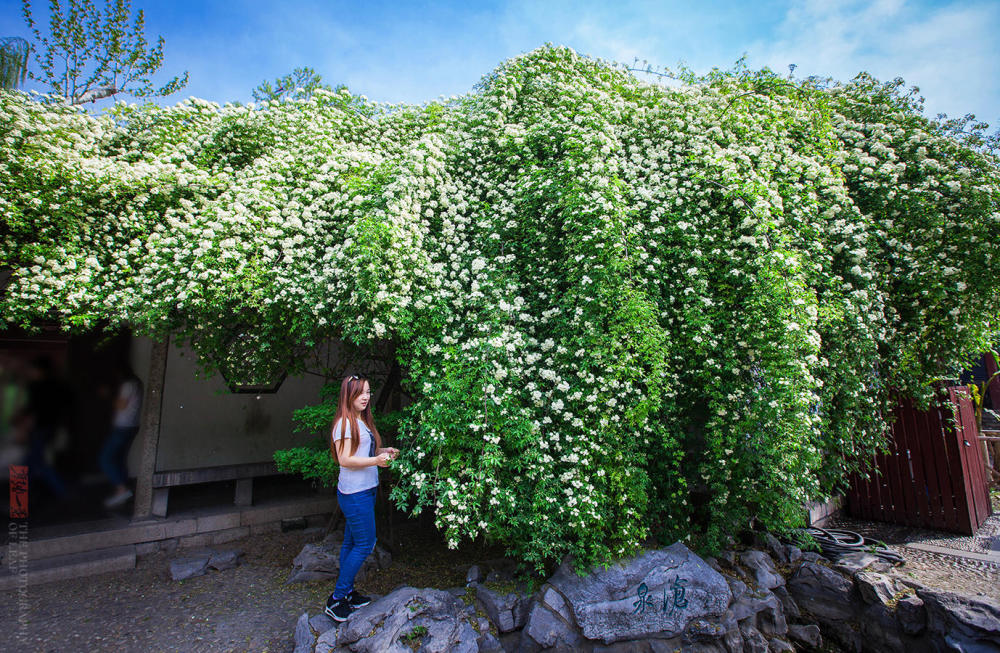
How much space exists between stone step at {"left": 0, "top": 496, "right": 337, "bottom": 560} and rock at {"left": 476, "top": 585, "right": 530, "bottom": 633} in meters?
3.93

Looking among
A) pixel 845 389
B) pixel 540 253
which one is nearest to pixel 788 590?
pixel 845 389

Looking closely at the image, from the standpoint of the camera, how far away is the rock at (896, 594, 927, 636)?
4191mm

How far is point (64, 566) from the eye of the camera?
5109mm

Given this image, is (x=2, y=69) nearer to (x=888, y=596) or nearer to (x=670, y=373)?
(x=670, y=373)

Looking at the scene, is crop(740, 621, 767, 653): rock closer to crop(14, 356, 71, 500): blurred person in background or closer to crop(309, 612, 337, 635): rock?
crop(309, 612, 337, 635): rock

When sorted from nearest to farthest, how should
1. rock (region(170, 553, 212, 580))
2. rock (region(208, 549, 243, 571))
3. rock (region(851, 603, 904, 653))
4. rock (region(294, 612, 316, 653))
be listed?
rock (region(294, 612, 316, 653))
rock (region(851, 603, 904, 653))
rock (region(170, 553, 212, 580))
rock (region(208, 549, 243, 571))

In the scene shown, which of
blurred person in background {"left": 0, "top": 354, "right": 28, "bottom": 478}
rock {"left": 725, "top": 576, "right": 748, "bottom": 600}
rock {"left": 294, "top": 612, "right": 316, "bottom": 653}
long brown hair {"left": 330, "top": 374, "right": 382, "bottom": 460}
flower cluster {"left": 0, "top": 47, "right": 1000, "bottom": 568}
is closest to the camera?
rock {"left": 294, "top": 612, "right": 316, "bottom": 653}

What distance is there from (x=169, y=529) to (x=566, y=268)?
19.3 feet

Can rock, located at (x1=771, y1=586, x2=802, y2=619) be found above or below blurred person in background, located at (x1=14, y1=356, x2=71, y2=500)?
below

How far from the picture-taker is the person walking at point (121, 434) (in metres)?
6.75

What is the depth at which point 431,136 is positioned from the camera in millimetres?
5426

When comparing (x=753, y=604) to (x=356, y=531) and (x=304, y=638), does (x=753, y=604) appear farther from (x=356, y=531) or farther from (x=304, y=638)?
(x=304, y=638)

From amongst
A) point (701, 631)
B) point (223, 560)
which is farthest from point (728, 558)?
point (223, 560)

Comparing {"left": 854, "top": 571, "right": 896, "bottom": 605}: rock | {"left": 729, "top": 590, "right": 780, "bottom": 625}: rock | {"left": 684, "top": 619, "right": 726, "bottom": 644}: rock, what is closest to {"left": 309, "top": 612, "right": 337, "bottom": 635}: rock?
{"left": 684, "top": 619, "right": 726, "bottom": 644}: rock
